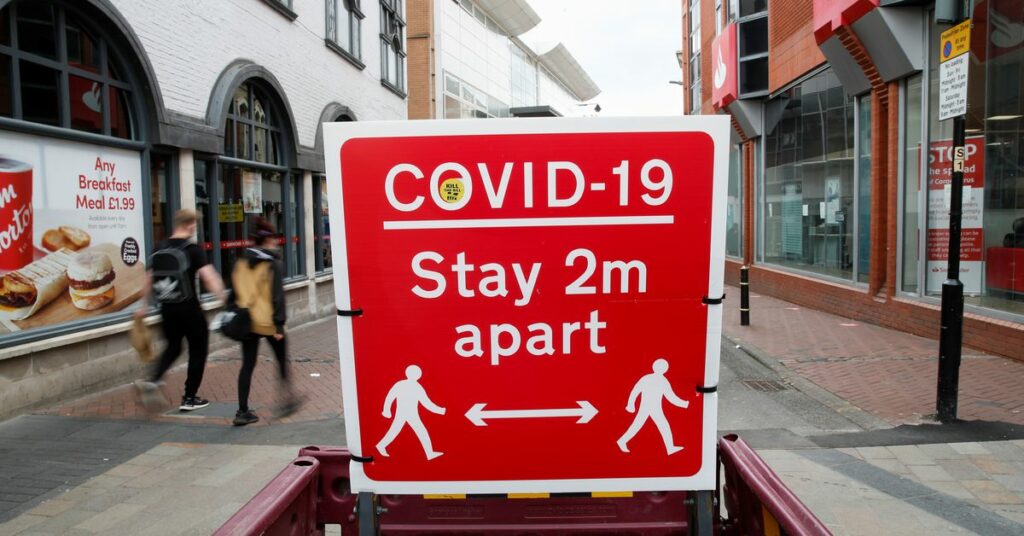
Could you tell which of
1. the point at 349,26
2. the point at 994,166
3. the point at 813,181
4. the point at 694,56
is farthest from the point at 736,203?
the point at 994,166

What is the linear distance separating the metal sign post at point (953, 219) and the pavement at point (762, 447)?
1.08 ft

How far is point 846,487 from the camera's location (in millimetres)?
4645

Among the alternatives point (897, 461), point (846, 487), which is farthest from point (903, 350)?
point (846, 487)

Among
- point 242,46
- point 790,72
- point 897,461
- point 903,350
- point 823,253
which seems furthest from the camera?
point 790,72

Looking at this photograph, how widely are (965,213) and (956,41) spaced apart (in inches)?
171

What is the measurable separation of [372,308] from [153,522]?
9.31 ft

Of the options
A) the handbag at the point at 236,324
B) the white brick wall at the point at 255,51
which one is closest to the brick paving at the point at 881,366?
the handbag at the point at 236,324

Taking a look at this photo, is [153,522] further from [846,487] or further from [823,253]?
[823,253]

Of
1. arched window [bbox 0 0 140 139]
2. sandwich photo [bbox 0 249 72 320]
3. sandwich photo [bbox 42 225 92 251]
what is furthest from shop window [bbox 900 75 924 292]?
sandwich photo [bbox 0 249 72 320]

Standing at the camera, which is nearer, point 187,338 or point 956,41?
point 956,41

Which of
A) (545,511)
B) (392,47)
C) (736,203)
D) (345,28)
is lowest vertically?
(545,511)

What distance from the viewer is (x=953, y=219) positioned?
5832mm

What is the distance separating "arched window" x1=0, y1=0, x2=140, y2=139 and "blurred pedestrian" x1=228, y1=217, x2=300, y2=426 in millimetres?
2778

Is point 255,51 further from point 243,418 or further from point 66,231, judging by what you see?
point 243,418
